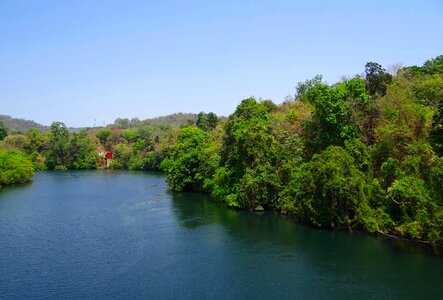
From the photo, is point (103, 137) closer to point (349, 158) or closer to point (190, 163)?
point (190, 163)

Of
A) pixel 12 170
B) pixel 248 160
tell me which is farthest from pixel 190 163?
pixel 12 170

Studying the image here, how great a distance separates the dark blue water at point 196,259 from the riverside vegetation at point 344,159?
108 inches

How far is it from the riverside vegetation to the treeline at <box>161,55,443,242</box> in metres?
0.11

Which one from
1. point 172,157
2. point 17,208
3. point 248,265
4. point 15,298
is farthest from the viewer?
point 172,157

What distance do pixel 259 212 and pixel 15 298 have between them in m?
31.4

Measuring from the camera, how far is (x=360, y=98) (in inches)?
2057

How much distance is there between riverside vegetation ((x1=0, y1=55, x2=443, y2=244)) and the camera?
39781 mm

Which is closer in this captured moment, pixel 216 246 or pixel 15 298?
pixel 15 298

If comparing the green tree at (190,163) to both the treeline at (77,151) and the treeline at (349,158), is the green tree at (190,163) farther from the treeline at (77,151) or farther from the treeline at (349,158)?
the treeline at (77,151)

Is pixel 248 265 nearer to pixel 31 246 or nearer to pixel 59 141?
pixel 31 246

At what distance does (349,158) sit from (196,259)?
61.8 feet

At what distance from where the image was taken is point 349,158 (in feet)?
142

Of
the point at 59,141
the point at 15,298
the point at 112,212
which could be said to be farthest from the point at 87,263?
the point at 59,141

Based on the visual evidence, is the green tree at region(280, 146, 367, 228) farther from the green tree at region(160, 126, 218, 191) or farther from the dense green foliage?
the dense green foliage
